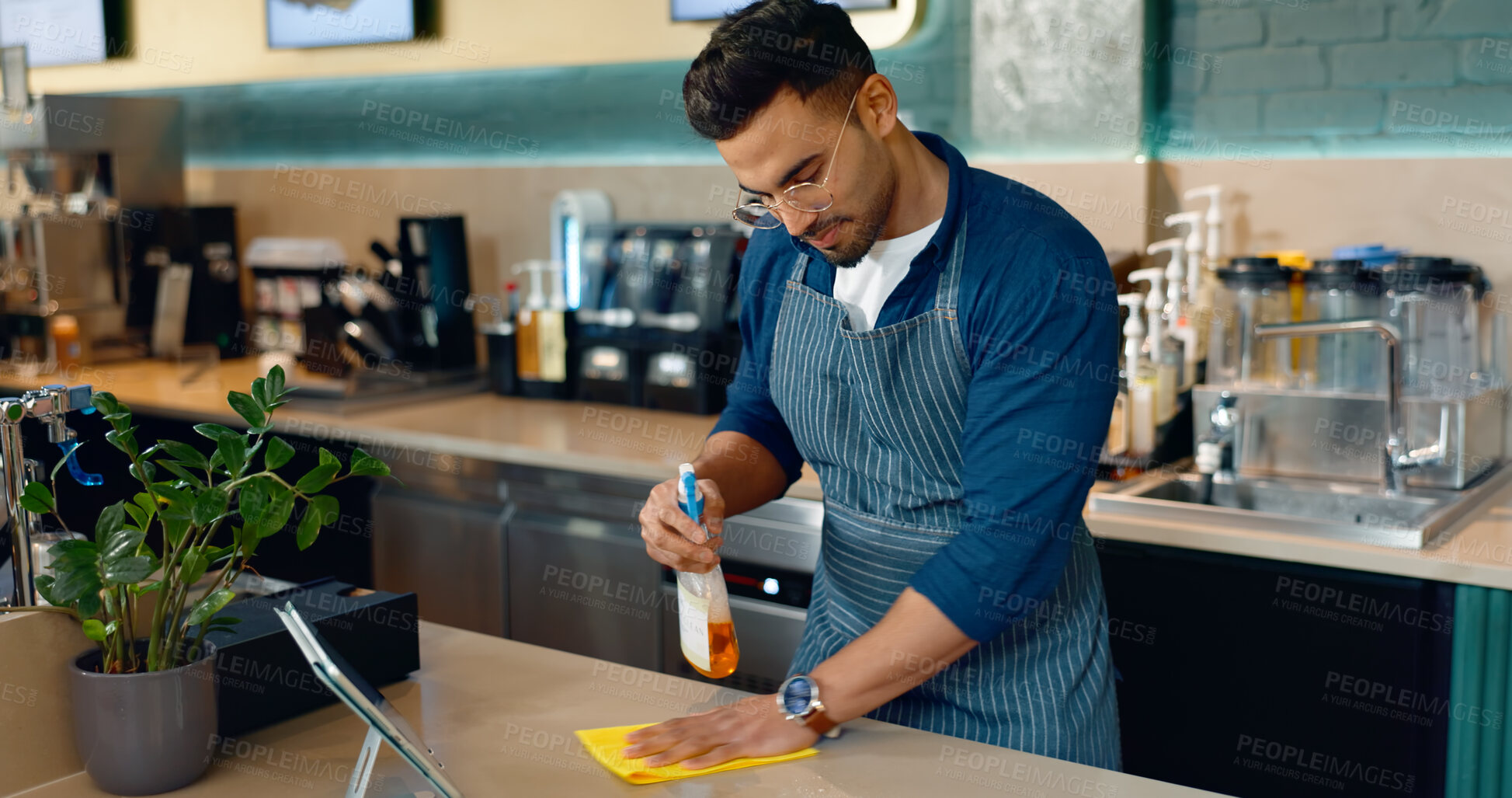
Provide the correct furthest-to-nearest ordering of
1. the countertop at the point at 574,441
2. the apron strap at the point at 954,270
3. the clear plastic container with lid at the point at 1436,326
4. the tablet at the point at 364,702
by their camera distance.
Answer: the clear plastic container with lid at the point at 1436,326, the countertop at the point at 574,441, the apron strap at the point at 954,270, the tablet at the point at 364,702

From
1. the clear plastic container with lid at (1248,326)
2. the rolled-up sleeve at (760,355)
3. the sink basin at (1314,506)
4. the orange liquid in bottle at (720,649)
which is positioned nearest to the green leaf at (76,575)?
the orange liquid in bottle at (720,649)

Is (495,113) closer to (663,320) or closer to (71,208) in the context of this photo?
(663,320)

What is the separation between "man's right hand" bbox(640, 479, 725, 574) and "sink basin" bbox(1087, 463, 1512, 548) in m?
0.99

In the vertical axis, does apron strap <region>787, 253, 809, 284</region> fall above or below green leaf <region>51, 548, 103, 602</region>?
above

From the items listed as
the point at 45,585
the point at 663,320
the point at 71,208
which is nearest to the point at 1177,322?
the point at 663,320

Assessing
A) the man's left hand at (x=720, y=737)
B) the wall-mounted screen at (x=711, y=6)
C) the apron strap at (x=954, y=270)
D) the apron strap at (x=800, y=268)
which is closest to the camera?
the man's left hand at (x=720, y=737)

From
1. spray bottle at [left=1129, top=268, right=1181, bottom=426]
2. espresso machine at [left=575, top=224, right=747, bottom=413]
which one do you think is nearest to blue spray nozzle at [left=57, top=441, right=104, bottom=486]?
espresso machine at [left=575, top=224, right=747, bottom=413]

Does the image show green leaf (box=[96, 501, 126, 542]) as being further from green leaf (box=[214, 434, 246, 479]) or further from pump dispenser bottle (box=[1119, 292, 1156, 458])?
pump dispenser bottle (box=[1119, 292, 1156, 458])

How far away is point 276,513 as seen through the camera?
1.18 meters

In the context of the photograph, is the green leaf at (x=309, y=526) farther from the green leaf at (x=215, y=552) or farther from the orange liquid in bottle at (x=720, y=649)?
the orange liquid in bottle at (x=720, y=649)

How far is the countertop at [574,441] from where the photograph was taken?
6.33 ft

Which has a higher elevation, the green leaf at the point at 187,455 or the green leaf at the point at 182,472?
the green leaf at the point at 187,455

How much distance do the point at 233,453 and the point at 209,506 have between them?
0.05 metres

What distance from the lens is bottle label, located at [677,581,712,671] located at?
1.39 m
